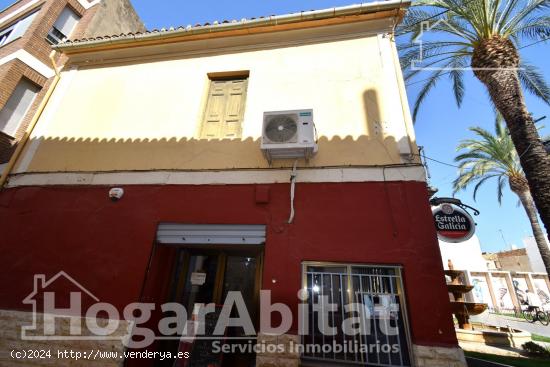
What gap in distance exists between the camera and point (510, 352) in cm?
834

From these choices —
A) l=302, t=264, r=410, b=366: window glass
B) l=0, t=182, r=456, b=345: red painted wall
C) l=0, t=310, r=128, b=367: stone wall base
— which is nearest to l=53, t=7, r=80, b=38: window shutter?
l=0, t=182, r=456, b=345: red painted wall

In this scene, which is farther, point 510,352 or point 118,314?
point 510,352

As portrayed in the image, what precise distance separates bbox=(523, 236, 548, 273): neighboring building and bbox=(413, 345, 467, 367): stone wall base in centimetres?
3505

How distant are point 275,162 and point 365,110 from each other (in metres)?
1.93

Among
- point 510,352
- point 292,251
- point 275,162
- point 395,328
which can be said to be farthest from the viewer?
point 510,352

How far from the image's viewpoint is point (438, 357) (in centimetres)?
337

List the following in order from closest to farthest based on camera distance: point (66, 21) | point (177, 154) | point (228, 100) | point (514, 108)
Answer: point (177, 154), point (514, 108), point (228, 100), point (66, 21)

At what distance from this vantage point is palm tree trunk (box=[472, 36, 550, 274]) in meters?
5.09

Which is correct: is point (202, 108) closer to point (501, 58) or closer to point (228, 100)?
point (228, 100)

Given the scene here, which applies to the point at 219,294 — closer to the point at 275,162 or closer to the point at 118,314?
the point at 118,314

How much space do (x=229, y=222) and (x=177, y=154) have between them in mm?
1789

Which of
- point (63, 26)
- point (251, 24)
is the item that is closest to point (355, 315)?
point (251, 24)

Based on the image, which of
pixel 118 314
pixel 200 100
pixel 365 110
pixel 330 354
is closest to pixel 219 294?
pixel 118 314

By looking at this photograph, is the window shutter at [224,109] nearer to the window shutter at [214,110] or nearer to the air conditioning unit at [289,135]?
the window shutter at [214,110]
